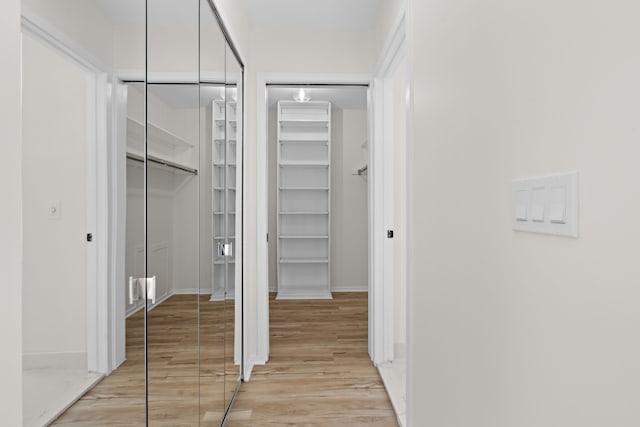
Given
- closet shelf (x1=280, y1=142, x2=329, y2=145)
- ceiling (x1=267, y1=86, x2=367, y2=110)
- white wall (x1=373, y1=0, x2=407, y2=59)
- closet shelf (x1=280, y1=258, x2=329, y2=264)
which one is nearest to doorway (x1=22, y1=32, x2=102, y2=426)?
white wall (x1=373, y1=0, x2=407, y2=59)

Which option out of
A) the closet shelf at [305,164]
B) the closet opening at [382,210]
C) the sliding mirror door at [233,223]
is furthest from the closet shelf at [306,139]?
the sliding mirror door at [233,223]

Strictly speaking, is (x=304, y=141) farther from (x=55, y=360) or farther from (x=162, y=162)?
(x=55, y=360)

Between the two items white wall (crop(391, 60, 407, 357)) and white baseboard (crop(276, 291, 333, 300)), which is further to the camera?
white baseboard (crop(276, 291, 333, 300))

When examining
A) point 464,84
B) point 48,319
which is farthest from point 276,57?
point 48,319

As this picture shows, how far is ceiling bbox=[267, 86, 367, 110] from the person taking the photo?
4723 mm

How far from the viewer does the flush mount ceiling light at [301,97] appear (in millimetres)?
4875

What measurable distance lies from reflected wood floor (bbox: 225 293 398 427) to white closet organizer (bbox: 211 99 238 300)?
70 cm

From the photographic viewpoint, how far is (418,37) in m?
1.66

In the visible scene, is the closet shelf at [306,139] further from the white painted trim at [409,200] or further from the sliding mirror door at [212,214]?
the white painted trim at [409,200]

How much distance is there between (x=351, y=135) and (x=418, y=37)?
151 inches

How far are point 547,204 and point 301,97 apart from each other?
4474 mm

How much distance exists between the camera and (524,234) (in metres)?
0.90

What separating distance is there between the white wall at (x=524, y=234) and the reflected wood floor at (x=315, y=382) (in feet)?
2.83

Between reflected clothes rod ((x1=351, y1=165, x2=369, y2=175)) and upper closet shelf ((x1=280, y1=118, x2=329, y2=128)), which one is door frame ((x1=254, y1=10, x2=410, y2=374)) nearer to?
reflected clothes rod ((x1=351, y1=165, x2=369, y2=175))
